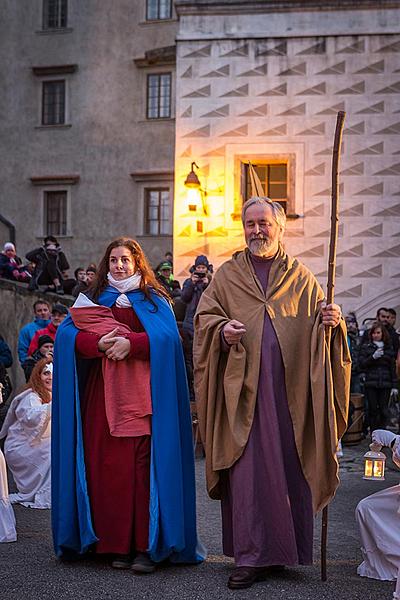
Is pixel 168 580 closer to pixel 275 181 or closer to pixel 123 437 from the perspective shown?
pixel 123 437

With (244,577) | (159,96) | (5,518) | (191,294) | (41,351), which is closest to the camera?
(244,577)

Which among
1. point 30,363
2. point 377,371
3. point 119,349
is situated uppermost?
Result: point 119,349

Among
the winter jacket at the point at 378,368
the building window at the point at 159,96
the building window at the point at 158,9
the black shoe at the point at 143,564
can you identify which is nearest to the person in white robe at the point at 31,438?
the black shoe at the point at 143,564

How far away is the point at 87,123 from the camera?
24844 mm

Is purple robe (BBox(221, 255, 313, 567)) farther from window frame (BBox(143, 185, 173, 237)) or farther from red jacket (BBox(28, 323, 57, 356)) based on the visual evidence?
window frame (BBox(143, 185, 173, 237))

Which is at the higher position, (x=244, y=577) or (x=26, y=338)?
(x=26, y=338)

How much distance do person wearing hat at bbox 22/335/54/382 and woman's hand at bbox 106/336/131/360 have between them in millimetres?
3366

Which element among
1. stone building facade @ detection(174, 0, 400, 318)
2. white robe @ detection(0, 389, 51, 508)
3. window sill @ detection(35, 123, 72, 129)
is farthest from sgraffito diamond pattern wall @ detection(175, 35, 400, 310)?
window sill @ detection(35, 123, 72, 129)

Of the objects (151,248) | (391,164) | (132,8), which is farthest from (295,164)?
(132,8)

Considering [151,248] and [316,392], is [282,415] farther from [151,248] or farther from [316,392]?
[151,248]

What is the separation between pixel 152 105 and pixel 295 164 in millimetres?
10722

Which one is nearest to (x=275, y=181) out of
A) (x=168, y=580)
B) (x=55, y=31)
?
(x=168, y=580)

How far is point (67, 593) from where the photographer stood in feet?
15.0

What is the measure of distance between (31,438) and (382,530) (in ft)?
12.5
